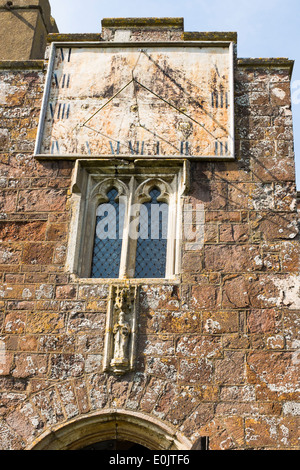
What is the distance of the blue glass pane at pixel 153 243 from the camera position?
719 cm

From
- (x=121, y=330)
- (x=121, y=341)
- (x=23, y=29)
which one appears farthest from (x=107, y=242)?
(x=23, y=29)

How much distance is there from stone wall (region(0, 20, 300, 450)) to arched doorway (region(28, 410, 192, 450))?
70 millimetres

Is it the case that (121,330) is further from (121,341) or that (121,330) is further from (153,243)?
(153,243)

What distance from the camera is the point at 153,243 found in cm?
734

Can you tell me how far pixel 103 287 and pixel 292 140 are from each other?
2870 millimetres

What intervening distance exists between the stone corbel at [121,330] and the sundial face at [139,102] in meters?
1.78

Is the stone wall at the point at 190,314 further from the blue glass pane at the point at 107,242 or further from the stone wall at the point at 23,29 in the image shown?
the stone wall at the point at 23,29

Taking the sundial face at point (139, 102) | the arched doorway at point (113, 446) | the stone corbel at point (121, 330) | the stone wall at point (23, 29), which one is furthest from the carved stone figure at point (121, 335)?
the stone wall at point (23, 29)

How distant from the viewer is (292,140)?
25.2 ft

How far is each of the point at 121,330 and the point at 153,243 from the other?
1.21 metres

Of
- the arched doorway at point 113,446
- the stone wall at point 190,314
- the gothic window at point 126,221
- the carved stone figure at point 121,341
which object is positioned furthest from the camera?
the arched doorway at point 113,446

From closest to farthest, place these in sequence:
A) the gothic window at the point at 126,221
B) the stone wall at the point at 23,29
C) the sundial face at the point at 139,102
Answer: the gothic window at the point at 126,221 → the sundial face at the point at 139,102 → the stone wall at the point at 23,29

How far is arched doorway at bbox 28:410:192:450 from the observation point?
20.3 feet
